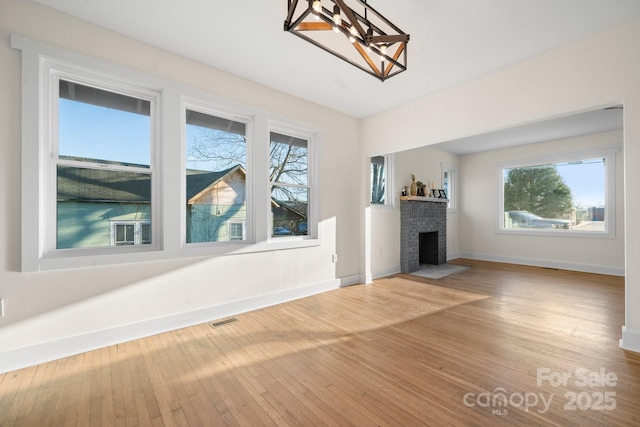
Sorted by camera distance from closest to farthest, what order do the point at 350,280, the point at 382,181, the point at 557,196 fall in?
the point at 350,280
the point at 382,181
the point at 557,196

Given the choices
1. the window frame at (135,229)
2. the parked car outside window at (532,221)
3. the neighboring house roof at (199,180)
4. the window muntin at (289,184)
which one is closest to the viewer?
the window frame at (135,229)

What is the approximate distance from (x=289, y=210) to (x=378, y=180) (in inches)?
87.4

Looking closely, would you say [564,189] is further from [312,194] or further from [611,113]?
[312,194]

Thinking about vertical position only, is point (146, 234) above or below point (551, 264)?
above

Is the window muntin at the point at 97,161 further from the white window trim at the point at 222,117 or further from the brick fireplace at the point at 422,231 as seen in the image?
the brick fireplace at the point at 422,231

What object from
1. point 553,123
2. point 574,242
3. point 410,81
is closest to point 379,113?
point 410,81

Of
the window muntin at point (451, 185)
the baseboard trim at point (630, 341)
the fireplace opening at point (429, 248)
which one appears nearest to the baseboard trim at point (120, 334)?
the baseboard trim at point (630, 341)

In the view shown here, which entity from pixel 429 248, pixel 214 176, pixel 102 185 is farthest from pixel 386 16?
pixel 429 248

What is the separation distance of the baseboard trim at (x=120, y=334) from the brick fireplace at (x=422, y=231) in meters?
2.82

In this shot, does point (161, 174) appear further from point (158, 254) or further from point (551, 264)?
point (551, 264)

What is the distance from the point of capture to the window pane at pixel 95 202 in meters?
2.27

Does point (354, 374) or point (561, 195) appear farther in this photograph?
point (561, 195)

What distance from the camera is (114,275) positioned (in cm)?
235

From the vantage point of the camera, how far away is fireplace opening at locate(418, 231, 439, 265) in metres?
6.07
